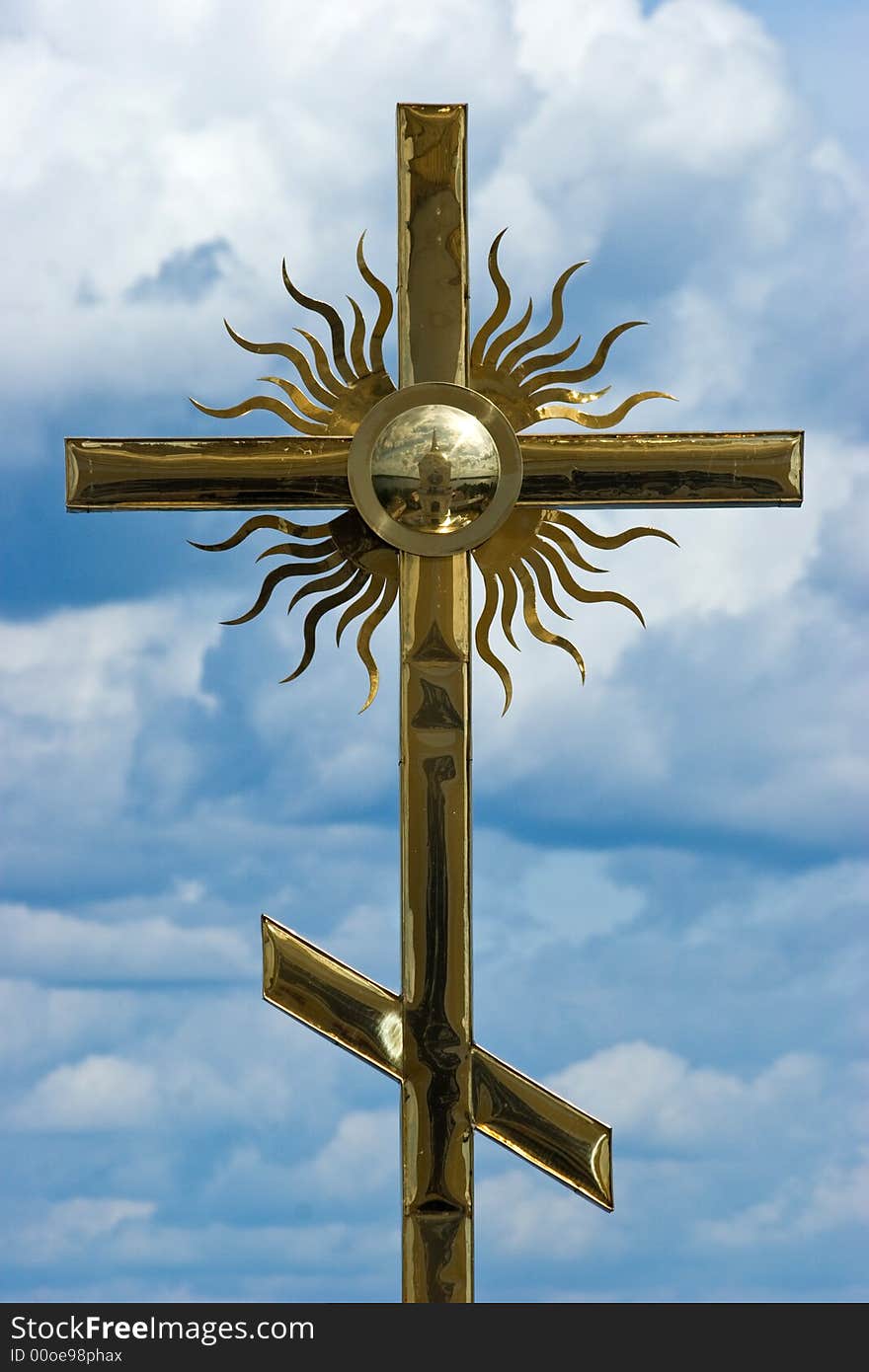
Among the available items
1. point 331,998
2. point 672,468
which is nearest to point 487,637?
point 672,468

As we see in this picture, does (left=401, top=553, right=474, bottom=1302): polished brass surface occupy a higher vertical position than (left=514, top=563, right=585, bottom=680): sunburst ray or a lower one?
lower

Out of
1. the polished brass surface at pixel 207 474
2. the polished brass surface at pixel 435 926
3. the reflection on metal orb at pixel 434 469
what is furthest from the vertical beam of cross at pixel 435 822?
the polished brass surface at pixel 207 474

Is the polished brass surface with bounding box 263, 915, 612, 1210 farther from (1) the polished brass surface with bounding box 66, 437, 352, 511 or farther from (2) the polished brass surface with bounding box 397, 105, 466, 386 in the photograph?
(2) the polished brass surface with bounding box 397, 105, 466, 386

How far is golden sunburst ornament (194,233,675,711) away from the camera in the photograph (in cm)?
652

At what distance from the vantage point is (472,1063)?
6.43m

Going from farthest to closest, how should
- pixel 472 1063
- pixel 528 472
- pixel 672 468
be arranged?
pixel 672 468
pixel 528 472
pixel 472 1063

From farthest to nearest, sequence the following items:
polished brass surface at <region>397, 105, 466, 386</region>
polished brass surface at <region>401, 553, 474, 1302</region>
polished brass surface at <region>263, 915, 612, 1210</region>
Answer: polished brass surface at <region>397, 105, 466, 386</region> < polished brass surface at <region>263, 915, 612, 1210</region> < polished brass surface at <region>401, 553, 474, 1302</region>

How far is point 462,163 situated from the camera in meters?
6.64

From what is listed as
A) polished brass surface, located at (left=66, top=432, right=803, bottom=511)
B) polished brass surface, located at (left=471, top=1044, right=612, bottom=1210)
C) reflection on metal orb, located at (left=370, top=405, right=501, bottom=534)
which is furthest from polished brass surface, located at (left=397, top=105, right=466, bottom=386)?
polished brass surface, located at (left=471, top=1044, right=612, bottom=1210)

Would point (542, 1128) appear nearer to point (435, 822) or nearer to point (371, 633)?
point (435, 822)

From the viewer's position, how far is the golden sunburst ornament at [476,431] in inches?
257

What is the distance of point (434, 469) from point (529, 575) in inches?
18.7

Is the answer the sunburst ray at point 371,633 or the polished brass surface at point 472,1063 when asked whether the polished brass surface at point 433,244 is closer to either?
the sunburst ray at point 371,633
